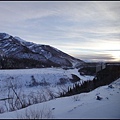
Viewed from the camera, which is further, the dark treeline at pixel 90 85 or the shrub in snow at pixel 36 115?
the dark treeline at pixel 90 85

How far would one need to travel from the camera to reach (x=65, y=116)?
7066 millimetres

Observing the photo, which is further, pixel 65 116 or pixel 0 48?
pixel 0 48

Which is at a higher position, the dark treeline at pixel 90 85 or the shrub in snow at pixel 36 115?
the shrub in snow at pixel 36 115

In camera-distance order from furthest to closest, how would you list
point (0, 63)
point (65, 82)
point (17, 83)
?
1. point (0, 63)
2. point (65, 82)
3. point (17, 83)

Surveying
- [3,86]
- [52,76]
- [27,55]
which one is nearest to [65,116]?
[3,86]

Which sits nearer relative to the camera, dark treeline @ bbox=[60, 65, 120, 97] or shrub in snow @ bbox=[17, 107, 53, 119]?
shrub in snow @ bbox=[17, 107, 53, 119]

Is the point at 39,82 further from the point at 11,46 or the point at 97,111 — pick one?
the point at 11,46

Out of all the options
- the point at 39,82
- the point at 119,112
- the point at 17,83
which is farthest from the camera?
the point at 39,82

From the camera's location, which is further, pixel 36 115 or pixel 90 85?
pixel 90 85

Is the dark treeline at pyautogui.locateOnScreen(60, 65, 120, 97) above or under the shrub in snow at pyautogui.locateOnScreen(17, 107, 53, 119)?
under

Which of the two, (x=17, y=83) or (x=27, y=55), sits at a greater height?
(x=27, y=55)

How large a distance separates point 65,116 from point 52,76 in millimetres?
39129

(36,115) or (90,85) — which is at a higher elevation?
(36,115)

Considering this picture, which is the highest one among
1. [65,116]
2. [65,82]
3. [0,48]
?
[0,48]
